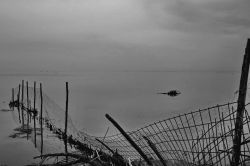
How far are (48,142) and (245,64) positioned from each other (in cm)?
1824

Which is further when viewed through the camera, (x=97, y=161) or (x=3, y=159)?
(x=3, y=159)

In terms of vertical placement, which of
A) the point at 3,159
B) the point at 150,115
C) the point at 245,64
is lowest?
the point at 3,159

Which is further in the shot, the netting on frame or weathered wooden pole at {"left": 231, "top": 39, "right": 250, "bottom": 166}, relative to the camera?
weathered wooden pole at {"left": 231, "top": 39, "right": 250, "bottom": 166}

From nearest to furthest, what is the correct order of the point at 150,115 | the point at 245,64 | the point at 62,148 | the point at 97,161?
the point at 97,161 → the point at 245,64 → the point at 62,148 → the point at 150,115

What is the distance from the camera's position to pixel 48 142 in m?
20.7

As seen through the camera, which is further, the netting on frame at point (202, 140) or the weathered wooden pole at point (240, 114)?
the weathered wooden pole at point (240, 114)

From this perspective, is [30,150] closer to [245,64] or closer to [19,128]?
[19,128]

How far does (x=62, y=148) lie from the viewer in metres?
19.1

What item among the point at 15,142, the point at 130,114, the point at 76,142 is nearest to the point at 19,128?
the point at 15,142

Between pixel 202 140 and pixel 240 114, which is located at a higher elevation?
pixel 240 114

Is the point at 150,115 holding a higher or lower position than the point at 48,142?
higher

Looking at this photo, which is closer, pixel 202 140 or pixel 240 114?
pixel 240 114

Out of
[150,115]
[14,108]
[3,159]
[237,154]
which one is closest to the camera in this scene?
[237,154]

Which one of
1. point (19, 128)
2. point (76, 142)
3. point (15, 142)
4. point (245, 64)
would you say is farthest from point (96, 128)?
point (245, 64)
